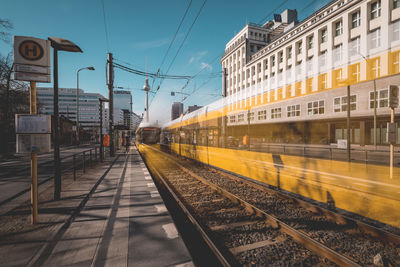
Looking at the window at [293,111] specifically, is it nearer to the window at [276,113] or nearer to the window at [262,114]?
the window at [276,113]

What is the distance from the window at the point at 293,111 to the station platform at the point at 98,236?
3.72m

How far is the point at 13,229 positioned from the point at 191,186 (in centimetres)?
443

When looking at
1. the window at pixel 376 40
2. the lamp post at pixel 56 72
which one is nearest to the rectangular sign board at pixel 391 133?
the window at pixel 376 40

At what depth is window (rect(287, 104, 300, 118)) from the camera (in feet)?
14.4

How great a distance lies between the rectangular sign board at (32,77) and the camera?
10.5ft

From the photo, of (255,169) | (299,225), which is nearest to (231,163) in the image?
(255,169)

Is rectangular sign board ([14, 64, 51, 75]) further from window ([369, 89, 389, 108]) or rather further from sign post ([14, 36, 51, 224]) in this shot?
window ([369, 89, 389, 108])

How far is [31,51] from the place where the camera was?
3.28m

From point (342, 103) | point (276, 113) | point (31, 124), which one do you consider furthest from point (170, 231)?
point (342, 103)

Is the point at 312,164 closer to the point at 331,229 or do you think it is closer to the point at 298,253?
the point at 331,229

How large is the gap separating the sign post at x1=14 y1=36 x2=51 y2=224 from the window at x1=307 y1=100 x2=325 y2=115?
565cm

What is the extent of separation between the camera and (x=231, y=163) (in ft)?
25.6

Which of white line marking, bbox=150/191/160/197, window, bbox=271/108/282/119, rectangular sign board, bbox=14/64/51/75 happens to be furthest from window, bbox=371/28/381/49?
rectangular sign board, bbox=14/64/51/75

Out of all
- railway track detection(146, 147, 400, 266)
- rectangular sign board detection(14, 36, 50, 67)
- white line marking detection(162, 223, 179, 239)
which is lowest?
railway track detection(146, 147, 400, 266)
